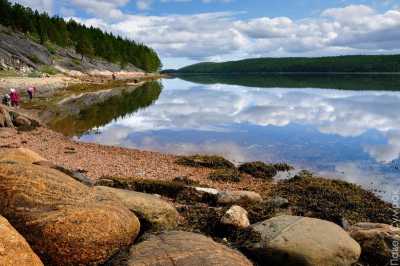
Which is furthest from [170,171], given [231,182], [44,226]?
[44,226]

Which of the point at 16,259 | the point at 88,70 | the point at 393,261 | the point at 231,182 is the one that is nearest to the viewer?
the point at 16,259

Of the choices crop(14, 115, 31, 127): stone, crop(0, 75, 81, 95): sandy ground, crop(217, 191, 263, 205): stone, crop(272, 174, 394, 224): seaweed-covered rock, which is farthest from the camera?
crop(0, 75, 81, 95): sandy ground

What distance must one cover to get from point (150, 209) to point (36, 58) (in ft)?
336

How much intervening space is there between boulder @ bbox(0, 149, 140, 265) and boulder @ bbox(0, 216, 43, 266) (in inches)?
19.0

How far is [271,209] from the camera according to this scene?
1347 cm

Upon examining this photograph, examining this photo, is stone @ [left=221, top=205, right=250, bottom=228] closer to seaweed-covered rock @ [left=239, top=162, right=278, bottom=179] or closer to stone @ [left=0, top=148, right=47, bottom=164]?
stone @ [left=0, top=148, right=47, bottom=164]

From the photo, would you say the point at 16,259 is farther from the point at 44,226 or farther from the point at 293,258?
the point at 293,258

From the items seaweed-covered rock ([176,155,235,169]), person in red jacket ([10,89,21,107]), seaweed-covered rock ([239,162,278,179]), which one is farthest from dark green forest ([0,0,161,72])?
seaweed-covered rock ([239,162,278,179])

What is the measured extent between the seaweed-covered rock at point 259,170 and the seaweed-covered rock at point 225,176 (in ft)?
2.79

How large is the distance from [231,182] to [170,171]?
3375 millimetres

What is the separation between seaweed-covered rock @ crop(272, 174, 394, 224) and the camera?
1507 cm

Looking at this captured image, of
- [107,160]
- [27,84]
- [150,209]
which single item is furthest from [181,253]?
[27,84]

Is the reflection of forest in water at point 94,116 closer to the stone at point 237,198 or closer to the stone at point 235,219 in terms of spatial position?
the stone at point 237,198

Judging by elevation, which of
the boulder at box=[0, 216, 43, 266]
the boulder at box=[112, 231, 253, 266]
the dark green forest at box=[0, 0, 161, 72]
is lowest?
the boulder at box=[112, 231, 253, 266]
